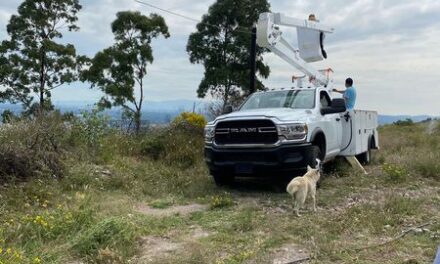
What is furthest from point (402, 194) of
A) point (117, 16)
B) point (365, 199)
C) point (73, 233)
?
point (117, 16)

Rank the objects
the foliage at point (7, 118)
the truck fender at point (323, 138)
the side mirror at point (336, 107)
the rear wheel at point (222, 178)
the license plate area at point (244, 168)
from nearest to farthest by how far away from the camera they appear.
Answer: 1. the license plate area at point (244, 168)
2. the truck fender at point (323, 138)
3. the rear wheel at point (222, 178)
4. the side mirror at point (336, 107)
5. the foliage at point (7, 118)

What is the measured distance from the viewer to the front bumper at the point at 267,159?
8.79 meters

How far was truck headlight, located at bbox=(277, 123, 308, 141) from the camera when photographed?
347 inches

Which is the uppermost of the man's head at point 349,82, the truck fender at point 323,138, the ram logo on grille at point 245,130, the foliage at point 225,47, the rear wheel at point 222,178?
the foliage at point 225,47

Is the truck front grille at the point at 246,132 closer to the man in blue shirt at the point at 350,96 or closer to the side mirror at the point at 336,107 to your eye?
the side mirror at the point at 336,107

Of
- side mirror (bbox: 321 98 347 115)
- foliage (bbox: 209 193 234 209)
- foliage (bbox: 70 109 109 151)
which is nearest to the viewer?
foliage (bbox: 209 193 234 209)

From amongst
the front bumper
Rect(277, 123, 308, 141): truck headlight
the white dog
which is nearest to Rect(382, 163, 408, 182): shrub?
the front bumper

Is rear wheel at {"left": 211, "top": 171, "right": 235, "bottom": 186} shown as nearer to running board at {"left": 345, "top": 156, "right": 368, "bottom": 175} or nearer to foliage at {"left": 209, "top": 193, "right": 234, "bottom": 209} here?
foliage at {"left": 209, "top": 193, "right": 234, "bottom": 209}

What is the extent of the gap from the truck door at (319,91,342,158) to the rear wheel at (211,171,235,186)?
1971mm

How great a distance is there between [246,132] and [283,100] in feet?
5.67

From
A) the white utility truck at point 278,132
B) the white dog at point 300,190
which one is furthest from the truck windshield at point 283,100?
the white dog at point 300,190

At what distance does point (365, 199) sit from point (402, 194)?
28.9 inches

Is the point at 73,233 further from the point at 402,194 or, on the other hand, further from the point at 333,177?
the point at 333,177

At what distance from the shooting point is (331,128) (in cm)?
1047
